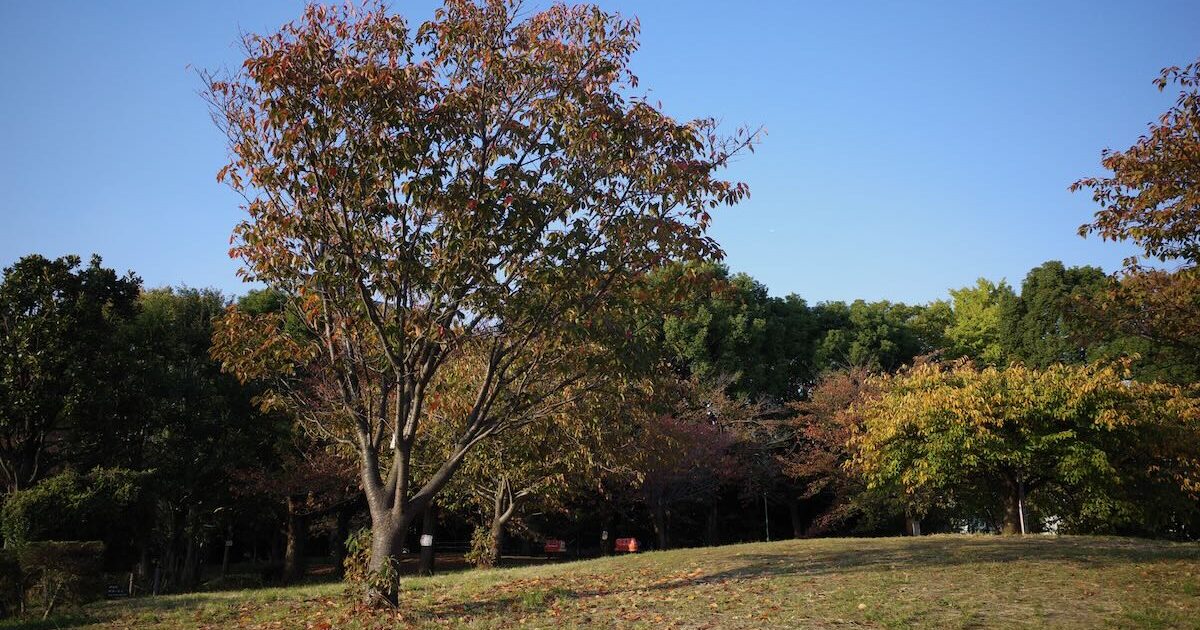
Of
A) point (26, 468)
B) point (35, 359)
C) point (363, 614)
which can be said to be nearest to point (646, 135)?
point (363, 614)

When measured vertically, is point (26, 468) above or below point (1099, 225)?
below

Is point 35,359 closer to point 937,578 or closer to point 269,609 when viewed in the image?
point 269,609

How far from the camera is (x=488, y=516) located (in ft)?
95.8

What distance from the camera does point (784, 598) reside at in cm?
1050

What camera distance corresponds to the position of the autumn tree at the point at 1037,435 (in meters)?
20.5

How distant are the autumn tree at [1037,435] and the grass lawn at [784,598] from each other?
5347 mm

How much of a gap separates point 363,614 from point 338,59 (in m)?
6.46

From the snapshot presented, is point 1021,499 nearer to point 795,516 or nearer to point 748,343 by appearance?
point 795,516

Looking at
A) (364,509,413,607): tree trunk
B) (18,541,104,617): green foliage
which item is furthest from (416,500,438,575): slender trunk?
(364,509,413,607): tree trunk

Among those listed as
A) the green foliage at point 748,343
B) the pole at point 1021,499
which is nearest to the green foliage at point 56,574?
the pole at point 1021,499

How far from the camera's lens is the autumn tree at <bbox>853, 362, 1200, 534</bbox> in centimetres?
2048

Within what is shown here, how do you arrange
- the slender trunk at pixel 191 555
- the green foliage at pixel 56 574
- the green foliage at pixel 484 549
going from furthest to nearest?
the slender trunk at pixel 191 555
the green foliage at pixel 484 549
the green foliage at pixel 56 574

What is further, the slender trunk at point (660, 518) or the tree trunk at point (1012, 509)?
the slender trunk at point (660, 518)

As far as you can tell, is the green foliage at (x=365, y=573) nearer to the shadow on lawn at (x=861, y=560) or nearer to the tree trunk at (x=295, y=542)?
the shadow on lawn at (x=861, y=560)
